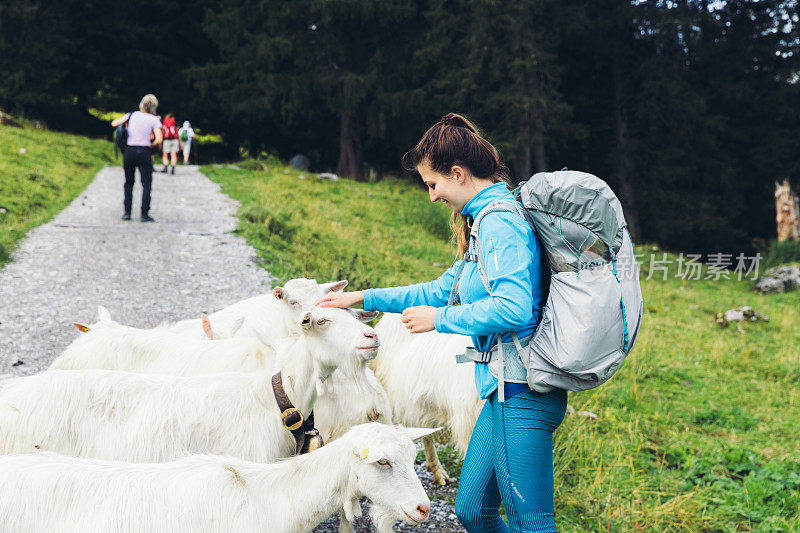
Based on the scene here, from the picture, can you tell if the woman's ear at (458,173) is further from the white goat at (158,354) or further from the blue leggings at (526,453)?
the white goat at (158,354)

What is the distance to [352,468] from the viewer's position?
287cm

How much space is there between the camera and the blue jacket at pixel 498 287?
2436mm

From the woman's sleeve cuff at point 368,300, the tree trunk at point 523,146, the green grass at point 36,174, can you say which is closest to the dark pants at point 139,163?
the green grass at point 36,174

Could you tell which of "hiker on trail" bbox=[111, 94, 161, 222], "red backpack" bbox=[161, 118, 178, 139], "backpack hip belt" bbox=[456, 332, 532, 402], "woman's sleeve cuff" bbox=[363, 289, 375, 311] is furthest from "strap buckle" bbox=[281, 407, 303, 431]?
"red backpack" bbox=[161, 118, 178, 139]

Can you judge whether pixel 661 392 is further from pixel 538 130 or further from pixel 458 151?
pixel 538 130

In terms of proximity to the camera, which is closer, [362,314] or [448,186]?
[448,186]

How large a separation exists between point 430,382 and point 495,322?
2766 mm

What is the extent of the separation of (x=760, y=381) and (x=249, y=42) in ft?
74.9

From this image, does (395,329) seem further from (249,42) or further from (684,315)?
(249,42)

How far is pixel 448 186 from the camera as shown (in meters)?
2.79

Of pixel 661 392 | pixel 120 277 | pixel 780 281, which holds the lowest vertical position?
pixel 661 392

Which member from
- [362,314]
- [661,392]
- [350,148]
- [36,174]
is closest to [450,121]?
[362,314]

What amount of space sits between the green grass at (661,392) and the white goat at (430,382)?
54 centimetres

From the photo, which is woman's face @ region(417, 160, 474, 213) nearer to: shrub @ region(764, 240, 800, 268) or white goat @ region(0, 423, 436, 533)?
white goat @ region(0, 423, 436, 533)
